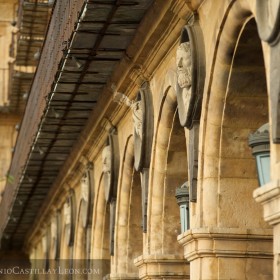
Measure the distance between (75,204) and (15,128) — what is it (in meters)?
20.5

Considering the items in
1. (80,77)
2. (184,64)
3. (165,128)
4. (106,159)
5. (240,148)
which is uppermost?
(80,77)

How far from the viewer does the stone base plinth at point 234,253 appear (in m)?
13.9

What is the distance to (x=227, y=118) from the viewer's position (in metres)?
14.2

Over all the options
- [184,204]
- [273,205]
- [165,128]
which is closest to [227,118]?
[184,204]

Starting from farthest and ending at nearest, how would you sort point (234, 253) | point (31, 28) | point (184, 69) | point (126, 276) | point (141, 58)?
point (31, 28) < point (126, 276) < point (141, 58) < point (184, 69) < point (234, 253)

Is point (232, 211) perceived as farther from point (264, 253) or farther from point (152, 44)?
point (152, 44)

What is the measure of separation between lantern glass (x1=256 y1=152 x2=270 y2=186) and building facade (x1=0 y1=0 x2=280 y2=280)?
0.70ft

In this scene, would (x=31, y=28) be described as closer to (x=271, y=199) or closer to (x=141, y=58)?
(x=141, y=58)

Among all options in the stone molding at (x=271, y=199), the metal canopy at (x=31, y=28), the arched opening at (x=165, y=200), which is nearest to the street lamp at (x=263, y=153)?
the stone molding at (x=271, y=199)

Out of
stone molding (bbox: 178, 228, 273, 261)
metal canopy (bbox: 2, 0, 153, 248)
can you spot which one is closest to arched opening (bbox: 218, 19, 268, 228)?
stone molding (bbox: 178, 228, 273, 261)

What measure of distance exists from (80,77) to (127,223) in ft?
10.2

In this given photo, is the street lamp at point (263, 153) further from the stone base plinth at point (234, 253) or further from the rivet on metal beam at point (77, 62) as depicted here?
the rivet on metal beam at point (77, 62)

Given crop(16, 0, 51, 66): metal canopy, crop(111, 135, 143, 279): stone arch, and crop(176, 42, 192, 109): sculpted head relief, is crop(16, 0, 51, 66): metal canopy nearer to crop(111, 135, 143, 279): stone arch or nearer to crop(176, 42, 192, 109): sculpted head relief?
crop(111, 135, 143, 279): stone arch

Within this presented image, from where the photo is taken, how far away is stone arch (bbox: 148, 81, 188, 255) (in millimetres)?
17375
